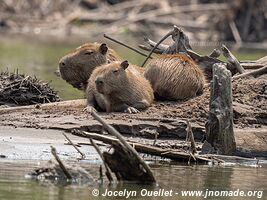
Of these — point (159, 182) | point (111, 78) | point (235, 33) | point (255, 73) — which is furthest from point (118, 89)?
point (235, 33)

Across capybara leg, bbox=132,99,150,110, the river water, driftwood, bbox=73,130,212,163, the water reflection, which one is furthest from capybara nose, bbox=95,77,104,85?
the water reflection

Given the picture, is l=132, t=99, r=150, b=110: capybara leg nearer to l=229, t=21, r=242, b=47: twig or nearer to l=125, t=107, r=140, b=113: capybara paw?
l=125, t=107, r=140, b=113: capybara paw

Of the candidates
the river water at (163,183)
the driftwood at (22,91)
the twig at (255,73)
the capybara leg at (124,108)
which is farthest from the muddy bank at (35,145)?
the twig at (255,73)

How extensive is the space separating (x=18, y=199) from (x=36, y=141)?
2.43 meters

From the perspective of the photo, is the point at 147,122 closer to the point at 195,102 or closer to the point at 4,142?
the point at 195,102

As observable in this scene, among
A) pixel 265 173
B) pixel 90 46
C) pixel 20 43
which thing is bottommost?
pixel 20 43

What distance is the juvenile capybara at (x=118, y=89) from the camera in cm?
1093

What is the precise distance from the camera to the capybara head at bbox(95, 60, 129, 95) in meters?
10.9

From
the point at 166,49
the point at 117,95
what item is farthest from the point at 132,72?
the point at 166,49

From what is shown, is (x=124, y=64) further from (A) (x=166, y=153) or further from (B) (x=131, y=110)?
(A) (x=166, y=153)

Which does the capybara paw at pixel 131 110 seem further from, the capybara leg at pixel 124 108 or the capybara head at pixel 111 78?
the capybara head at pixel 111 78

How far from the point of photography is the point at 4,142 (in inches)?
383

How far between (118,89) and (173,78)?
73 centimetres

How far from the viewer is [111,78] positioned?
35.9 feet
